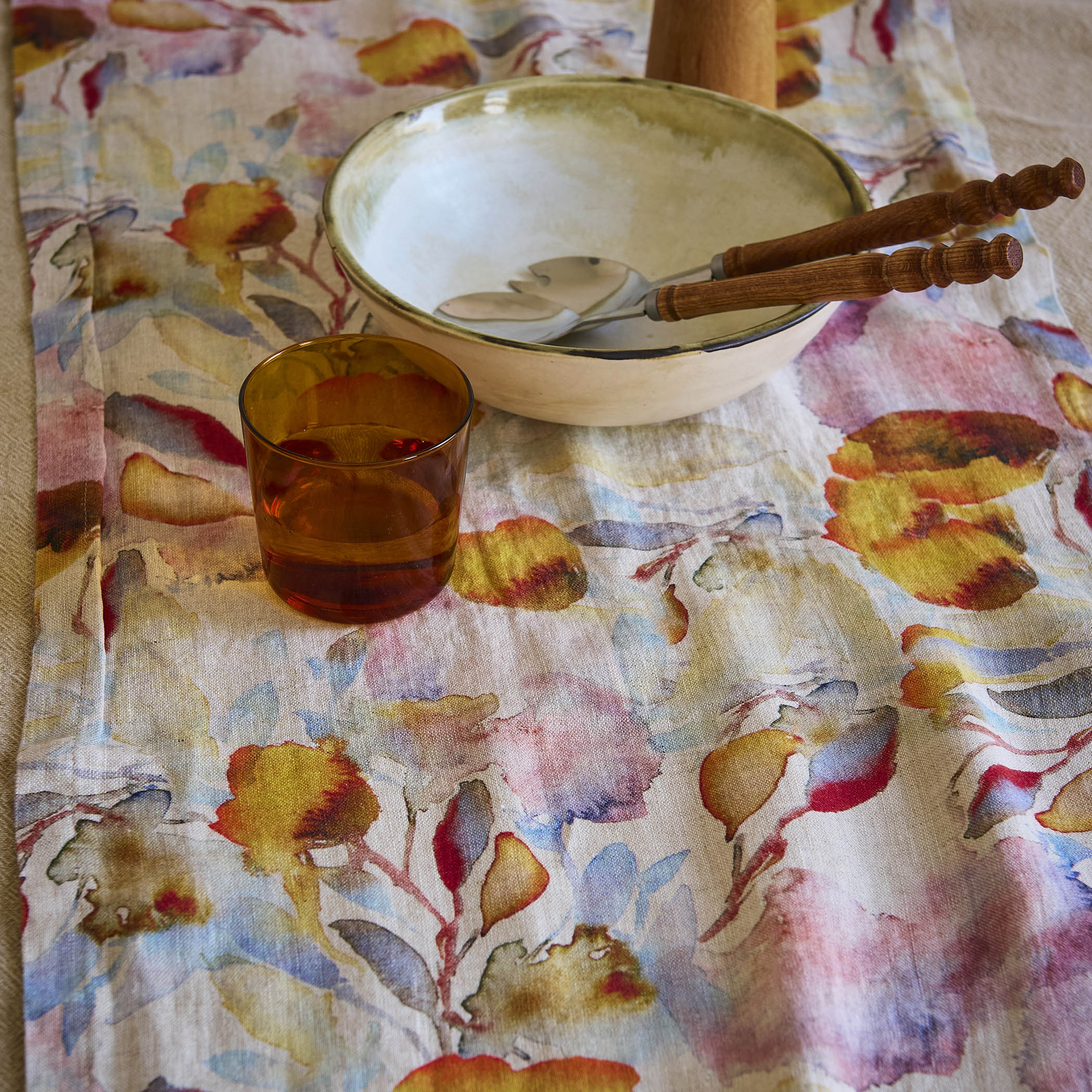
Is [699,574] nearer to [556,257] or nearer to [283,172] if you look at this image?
[556,257]

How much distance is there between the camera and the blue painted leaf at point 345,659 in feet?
1.06

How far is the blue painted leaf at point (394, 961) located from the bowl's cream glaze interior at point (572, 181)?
254mm

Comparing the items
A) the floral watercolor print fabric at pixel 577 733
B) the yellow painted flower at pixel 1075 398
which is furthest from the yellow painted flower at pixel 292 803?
the yellow painted flower at pixel 1075 398

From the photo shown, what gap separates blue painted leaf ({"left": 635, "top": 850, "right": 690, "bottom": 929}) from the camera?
0.91 ft

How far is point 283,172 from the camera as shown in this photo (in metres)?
0.53

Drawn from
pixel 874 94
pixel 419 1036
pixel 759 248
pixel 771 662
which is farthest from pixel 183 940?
pixel 874 94

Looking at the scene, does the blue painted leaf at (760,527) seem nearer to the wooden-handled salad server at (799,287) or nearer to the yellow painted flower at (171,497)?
the wooden-handled salad server at (799,287)

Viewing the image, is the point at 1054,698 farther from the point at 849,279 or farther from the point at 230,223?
the point at 230,223

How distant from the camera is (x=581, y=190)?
0.48 meters

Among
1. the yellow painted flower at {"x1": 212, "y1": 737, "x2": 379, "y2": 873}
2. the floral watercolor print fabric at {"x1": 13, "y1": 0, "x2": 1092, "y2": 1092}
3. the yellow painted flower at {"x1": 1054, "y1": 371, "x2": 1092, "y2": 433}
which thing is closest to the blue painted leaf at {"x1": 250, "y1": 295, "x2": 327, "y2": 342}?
the floral watercolor print fabric at {"x1": 13, "y1": 0, "x2": 1092, "y2": 1092}

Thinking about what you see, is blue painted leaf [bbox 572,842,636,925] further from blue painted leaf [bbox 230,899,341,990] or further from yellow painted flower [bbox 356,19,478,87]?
yellow painted flower [bbox 356,19,478,87]

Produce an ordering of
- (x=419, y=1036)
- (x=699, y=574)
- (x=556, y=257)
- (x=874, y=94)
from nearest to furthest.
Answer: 1. (x=419, y=1036)
2. (x=699, y=574)
3. (x=556, y=257)
4. (x=874, y=94)

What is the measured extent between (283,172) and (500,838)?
386 millimetres

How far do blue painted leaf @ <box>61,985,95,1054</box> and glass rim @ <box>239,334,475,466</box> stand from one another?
15 cm
